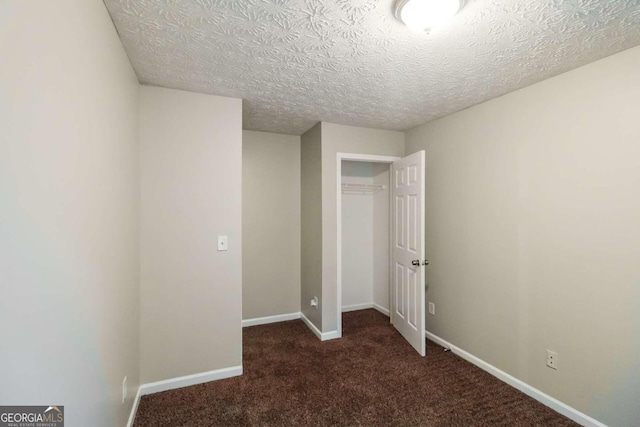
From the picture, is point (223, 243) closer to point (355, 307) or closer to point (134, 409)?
point (134, 409)

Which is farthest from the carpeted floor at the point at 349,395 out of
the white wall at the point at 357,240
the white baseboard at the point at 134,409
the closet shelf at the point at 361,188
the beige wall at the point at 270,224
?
the closet shelf at the point at 361,188

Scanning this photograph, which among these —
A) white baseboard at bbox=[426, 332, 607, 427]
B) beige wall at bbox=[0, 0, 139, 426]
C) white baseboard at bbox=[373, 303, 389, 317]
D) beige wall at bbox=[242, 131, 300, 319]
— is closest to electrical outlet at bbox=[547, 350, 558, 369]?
white baseboard at bbox=[426, 332, 607, 427]


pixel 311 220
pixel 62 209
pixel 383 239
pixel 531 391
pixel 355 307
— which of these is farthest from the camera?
pixel 355 307

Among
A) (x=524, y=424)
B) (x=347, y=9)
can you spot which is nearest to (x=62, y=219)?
(x=347, y=9)

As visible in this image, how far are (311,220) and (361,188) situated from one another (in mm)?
Answer: 1062

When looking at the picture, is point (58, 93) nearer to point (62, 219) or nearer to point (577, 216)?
point (62, 219)

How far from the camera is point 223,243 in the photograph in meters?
2.38

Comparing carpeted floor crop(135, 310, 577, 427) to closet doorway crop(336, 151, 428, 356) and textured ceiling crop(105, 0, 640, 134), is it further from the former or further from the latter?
textured ceiling crop(105, 0, 640, 134)

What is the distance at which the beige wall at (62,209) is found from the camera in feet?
2.28

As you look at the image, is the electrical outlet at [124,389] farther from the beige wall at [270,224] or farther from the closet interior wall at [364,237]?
the closet interior wall at [364,237]

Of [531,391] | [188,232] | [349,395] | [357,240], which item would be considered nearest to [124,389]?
[188,232]

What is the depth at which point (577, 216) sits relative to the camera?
189cm

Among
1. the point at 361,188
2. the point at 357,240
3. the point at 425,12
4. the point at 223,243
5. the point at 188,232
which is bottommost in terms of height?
the point at 357,240

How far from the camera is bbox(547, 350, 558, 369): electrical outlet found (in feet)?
6.57
